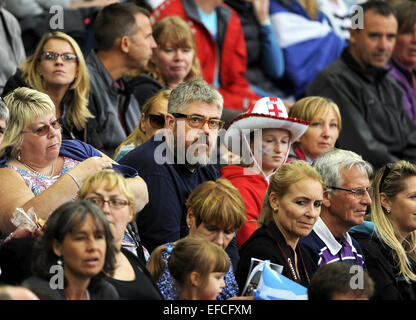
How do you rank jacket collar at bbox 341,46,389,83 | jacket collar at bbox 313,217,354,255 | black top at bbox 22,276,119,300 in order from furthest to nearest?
1. jacket collar at bbox 341,46,389,83
2. jacket collar at bbox 313,217,354,255
3. black top at bbox 22,276,119,300

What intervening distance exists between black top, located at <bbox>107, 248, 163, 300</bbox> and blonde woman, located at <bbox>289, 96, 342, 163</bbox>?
93.8 inches

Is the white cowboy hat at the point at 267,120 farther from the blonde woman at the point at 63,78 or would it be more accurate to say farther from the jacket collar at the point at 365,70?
the jacket collar at the point at 365,70

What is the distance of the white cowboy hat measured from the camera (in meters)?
5.54

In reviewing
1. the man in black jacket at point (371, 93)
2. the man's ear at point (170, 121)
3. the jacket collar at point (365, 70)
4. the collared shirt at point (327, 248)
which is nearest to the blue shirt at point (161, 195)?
the man's ear at point (170, 121)

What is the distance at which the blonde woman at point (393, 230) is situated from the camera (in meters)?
5.20

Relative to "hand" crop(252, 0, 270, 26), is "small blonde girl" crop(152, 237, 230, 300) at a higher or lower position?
lower

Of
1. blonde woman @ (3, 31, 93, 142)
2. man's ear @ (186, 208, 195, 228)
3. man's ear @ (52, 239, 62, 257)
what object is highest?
blonde woman @ (3, 31, 93, 142)

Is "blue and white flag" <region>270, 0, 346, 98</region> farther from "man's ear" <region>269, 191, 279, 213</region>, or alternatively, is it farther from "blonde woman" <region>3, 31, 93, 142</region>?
"man's ear" <region>269, 191, 279, 213</region>

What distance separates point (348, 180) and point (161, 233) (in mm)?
1208

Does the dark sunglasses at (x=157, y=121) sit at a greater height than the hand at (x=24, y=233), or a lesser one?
greater

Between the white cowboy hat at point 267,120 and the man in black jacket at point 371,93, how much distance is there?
1.66 m

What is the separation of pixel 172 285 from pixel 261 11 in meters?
4.60

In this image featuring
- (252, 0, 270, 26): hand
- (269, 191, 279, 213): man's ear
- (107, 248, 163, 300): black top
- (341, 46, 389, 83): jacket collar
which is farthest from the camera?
(252, 0, 270, 26): hand

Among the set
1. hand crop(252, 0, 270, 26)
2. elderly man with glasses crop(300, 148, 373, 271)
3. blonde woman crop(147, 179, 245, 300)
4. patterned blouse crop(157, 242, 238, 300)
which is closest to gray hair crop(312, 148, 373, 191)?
elderly man with glasses crop(300, 148, 373, 271)
